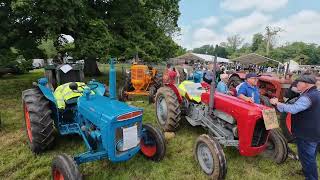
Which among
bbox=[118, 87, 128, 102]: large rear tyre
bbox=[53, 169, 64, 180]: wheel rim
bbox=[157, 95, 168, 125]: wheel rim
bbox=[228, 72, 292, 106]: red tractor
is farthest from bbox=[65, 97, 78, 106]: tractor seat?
bbox=[118, 87, 128, 102]: large rear tyre

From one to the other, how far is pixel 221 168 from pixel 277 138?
4.68ft

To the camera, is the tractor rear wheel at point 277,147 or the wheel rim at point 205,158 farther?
the tractor rear wheel at point 277,147

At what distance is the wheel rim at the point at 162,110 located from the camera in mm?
6145

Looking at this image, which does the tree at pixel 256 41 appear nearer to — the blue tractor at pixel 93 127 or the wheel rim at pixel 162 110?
the wheel rim at pixel 162 110

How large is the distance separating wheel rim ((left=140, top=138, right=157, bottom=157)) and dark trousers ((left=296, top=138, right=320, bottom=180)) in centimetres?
214

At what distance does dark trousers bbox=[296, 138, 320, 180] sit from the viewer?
386cm

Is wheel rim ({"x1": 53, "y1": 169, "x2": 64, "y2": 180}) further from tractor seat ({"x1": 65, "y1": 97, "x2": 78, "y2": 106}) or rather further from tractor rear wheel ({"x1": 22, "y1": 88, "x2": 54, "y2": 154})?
tractor seat ({"x1": 65, "y1": 97, "x2": 78, "y2": 106})

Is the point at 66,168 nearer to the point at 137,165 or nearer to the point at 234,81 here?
the point at 137,165

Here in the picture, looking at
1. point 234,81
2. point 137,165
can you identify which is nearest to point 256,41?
point 234,81

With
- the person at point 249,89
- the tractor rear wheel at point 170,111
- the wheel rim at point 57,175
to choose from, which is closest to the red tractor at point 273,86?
the person at point 249,89

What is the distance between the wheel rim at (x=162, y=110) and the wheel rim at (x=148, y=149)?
1.56 metres

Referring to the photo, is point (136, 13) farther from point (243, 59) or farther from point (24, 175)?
point (243, 59)

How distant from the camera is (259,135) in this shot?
166 inches

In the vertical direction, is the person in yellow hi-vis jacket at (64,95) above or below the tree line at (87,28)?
below
